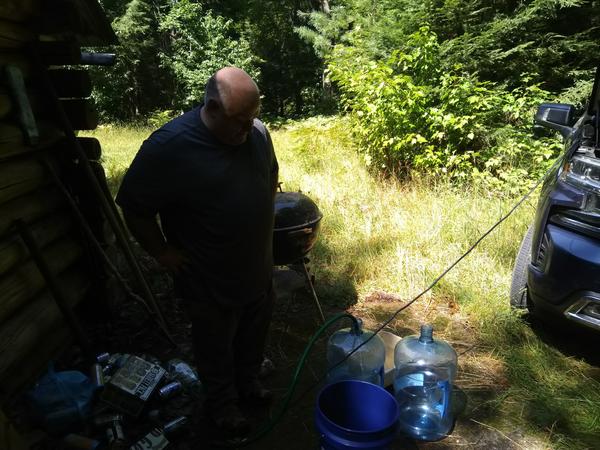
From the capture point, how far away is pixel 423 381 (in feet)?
8.59

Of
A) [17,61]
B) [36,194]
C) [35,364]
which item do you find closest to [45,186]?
[36,194]

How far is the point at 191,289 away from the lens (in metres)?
2.22

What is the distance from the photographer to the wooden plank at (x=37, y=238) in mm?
2480

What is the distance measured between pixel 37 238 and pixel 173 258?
1248mm

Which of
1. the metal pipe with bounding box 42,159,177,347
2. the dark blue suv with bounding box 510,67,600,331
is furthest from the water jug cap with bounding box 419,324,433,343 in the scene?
the metal pipe with bounding box 42,159,177,347

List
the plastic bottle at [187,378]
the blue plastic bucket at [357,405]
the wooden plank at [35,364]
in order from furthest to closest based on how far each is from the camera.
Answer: the plastic bottle at [187,378], the wooden plank at [35,364], the blue plastic bucket at [357,405]

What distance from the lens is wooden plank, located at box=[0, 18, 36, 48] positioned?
255 centimetres

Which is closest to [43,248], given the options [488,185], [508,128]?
[488,185]

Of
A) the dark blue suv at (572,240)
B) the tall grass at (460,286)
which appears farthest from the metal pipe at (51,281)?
the dark blue suv at (572,240)

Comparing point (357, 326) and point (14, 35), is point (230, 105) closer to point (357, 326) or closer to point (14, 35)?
point (357, 326)

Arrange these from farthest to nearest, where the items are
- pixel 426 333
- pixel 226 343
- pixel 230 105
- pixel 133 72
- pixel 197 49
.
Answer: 1. pixel 133 72
2. pixel 197 49
3. pixel 426 333
4. pixel 226 343
5. pixel 230 105

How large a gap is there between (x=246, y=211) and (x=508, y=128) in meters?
5.52

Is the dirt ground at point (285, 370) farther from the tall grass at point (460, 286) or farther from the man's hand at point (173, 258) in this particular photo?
the man's hand at point (173, 258)

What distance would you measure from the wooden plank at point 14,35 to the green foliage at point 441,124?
4.37 meters
